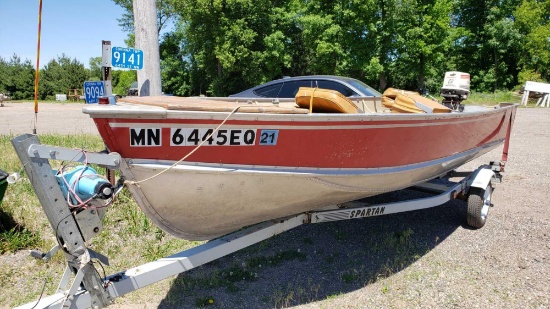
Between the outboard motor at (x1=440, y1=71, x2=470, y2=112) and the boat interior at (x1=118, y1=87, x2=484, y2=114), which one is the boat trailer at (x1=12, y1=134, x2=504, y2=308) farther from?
the outboard motor at (x1=440, y1=71, x2=470, y2=112)

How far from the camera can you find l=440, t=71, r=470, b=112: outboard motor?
6.57 metres

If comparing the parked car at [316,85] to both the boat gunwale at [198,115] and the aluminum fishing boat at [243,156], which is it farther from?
the boat gunwale at [198,115]

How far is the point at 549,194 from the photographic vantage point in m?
6.63

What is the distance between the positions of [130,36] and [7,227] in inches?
1680

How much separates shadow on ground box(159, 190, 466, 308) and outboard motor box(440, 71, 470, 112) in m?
2.04

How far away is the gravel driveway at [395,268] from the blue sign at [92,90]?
198cm

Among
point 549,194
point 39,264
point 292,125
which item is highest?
point 292,125

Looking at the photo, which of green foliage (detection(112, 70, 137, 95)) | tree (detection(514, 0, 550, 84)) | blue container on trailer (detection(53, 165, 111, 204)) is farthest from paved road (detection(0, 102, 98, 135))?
tree (detection(514, 0, 550, 84))

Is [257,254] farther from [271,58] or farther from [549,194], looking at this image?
[271,58]

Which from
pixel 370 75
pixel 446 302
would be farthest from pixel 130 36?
pixel 446 302

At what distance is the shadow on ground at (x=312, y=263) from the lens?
355cm

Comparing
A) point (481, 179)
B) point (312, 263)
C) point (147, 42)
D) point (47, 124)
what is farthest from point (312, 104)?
point (47, 124)

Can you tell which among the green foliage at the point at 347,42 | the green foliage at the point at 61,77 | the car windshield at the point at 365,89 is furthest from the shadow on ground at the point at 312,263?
the green foliage at the point at 61,77

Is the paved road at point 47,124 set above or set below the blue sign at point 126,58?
below
